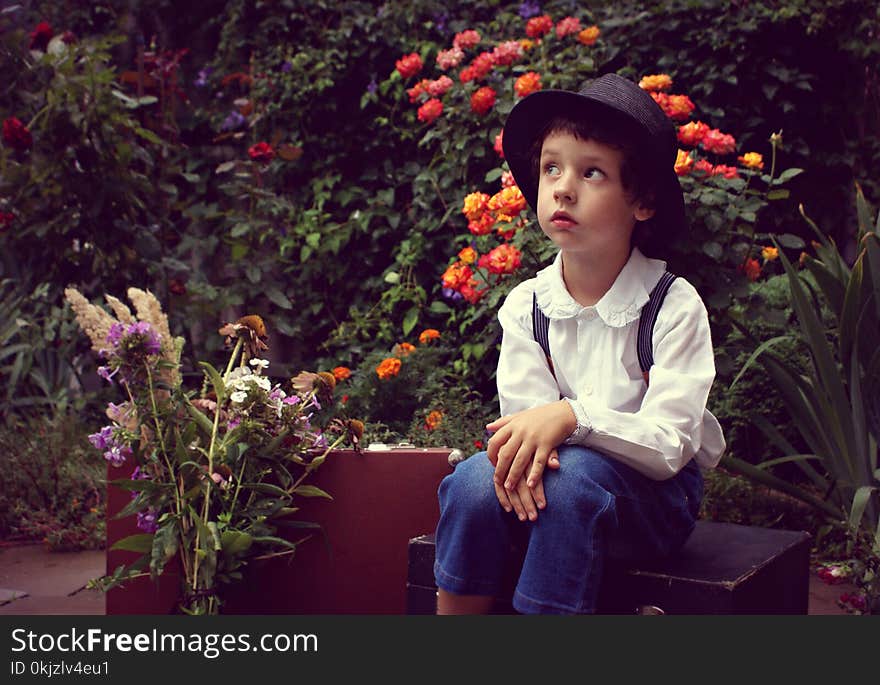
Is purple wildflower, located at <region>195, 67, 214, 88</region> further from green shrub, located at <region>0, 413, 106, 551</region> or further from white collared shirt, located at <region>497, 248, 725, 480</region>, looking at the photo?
white collared shirt, located at <region>497, 248, 725, 480</region>

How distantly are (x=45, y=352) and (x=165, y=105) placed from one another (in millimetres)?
1403

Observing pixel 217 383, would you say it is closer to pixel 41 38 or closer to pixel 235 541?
pixel 235 541

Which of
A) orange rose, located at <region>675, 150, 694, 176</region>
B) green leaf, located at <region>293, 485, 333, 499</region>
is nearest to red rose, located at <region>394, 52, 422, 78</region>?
orange rose, located at <region>675, 150, 694, 176</region>

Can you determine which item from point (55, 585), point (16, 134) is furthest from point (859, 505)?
point (16, 134)

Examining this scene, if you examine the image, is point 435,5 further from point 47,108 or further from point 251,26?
point 47,108

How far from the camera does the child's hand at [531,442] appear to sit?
1.39m

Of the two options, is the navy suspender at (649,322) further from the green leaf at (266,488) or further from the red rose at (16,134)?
the red rose at (16,134)

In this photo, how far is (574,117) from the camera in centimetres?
157

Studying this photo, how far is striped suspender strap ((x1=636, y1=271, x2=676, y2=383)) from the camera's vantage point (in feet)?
5.16

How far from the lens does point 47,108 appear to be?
367 centimetres

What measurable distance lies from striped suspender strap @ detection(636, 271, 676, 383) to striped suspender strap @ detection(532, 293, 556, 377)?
0.18 meters

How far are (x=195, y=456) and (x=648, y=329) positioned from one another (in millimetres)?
978

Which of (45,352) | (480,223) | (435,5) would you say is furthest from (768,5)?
(45,352)

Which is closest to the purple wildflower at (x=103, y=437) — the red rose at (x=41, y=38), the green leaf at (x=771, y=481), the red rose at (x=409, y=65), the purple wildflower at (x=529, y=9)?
the green leaf at (x=771, y=481)
